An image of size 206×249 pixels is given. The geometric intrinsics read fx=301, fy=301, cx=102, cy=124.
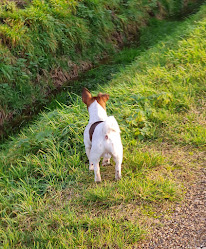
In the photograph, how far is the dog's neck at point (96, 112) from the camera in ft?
11.4

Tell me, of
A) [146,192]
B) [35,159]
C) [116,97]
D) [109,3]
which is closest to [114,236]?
[146,192]

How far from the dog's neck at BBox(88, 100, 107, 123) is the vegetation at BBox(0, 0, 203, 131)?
300cm

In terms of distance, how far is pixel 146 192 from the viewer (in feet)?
9.70

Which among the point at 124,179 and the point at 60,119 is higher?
the point at 60,119

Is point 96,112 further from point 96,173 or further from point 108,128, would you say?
point 96,173

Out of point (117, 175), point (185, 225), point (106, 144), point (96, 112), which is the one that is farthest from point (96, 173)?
point (185, 225)

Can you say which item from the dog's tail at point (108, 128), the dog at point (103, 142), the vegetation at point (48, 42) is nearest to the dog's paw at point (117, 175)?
the dog at point (103, 142)

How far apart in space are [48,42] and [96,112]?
4.26 meters

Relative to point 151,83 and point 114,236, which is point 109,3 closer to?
point 151,83

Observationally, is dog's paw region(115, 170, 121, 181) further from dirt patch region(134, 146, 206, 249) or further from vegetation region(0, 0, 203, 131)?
vegetation region(0, 0, 203, 131)

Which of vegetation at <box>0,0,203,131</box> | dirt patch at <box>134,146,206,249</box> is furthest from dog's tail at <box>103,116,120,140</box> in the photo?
vegetation at <box>0,0,203,131</box>

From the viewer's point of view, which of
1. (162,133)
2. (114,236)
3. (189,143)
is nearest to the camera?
(114,236)

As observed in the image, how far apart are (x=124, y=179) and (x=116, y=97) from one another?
2.04 metres

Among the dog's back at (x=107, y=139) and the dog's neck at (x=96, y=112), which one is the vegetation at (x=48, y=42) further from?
the dog's back at (x=107, y=139)
